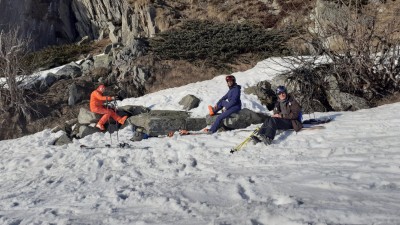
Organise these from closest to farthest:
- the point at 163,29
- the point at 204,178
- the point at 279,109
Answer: the point at 204,178 → the point at 279,109 → the point at 163,29

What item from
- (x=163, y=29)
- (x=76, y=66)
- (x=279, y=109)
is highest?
(x=163, y=29)

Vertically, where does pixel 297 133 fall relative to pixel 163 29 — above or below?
below

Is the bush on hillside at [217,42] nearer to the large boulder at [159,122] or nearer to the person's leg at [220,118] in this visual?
the large boulder at [159,122]

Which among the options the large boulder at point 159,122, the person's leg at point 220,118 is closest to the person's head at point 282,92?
the person's leg at point 220,118

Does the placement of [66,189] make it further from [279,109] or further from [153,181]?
[279,109]

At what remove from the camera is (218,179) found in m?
5.67

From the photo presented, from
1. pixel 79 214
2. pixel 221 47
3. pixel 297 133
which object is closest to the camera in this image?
pixel 79 214

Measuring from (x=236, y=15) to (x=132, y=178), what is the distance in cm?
2000

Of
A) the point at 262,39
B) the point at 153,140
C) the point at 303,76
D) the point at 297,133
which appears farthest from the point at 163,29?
the point at 297,133

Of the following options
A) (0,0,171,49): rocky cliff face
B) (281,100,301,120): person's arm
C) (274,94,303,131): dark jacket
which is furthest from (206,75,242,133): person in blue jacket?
(0,0,171,49): rocky cliff face

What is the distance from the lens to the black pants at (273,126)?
7.54m

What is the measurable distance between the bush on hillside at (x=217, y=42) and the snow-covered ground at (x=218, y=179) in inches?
393

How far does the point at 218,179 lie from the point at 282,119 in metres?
3.04

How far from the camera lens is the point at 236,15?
23922 mm
